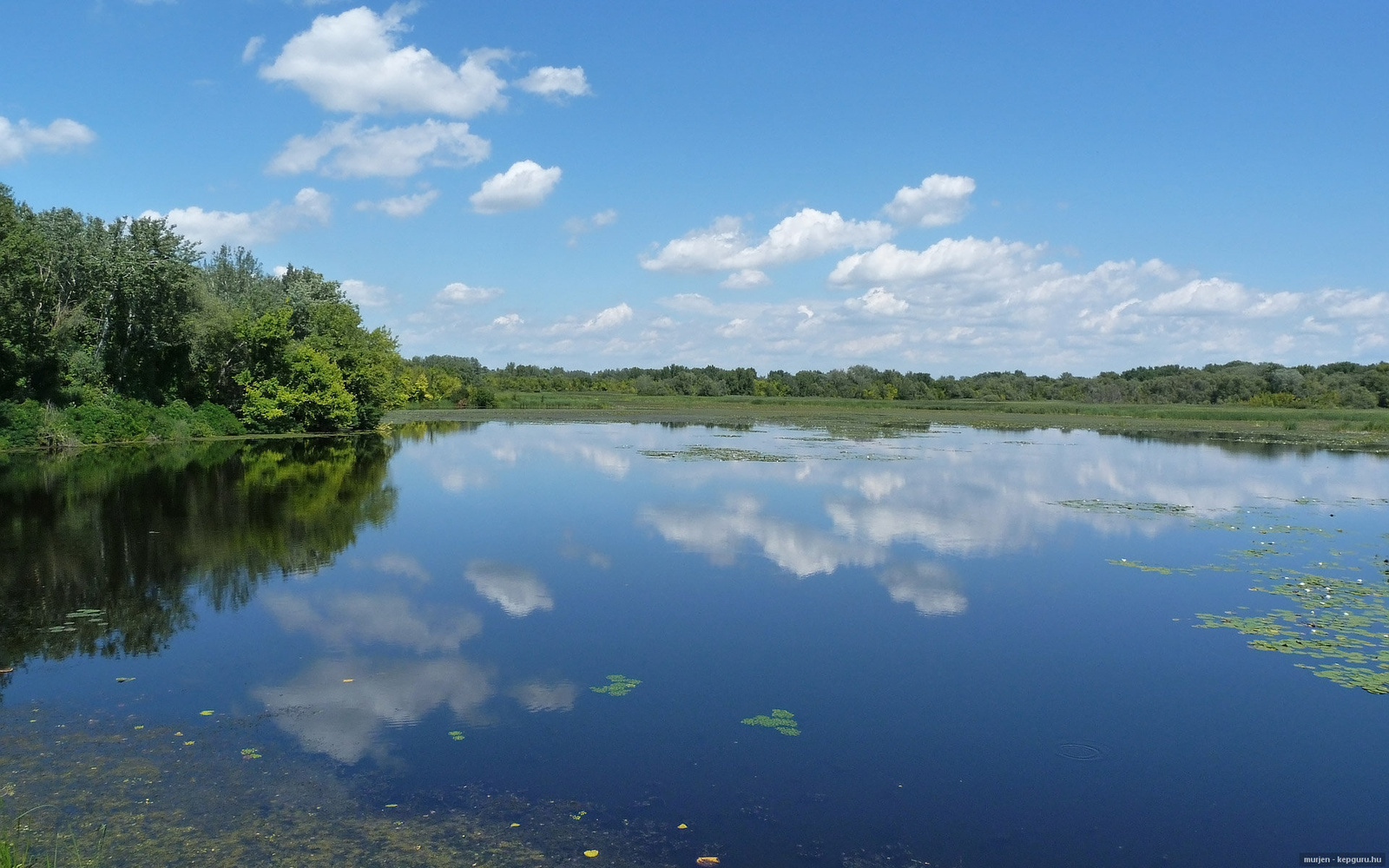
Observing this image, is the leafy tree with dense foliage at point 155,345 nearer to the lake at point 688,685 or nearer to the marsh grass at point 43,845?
the lake at point 688,685

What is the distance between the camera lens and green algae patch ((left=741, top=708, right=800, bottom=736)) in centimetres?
776

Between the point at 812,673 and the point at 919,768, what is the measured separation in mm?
2330

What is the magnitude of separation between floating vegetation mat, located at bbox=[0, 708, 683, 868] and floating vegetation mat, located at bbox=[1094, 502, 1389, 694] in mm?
8480

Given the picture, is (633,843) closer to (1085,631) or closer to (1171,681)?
(1171,681)

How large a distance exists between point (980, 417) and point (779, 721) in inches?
3186

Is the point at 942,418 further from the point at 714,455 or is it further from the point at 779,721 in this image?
the point at 779,721

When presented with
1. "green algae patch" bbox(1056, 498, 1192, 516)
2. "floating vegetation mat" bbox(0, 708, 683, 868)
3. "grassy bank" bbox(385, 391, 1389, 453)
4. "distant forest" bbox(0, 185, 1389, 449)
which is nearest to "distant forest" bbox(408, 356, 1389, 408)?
"grassy bank" bbox(385, 391, 1389, 453)

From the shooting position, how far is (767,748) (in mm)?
7352

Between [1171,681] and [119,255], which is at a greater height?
[119,255]

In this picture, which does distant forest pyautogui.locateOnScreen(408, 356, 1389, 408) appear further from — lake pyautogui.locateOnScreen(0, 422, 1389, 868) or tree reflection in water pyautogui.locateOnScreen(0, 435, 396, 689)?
lake pyautogui.locateOnScreen(0, 422, 1389, 868)

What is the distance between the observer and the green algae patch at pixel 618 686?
28.4 feet

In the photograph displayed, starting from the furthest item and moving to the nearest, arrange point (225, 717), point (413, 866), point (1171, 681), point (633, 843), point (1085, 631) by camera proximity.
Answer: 1. point (1085, 631)
2. point (1171, 681)
3. point (225, 717)
4. point (633, 843)
5. point (413, 866)

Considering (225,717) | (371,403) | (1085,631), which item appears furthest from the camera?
(371,403)

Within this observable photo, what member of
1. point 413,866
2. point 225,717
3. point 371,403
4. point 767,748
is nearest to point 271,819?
point 413,866
